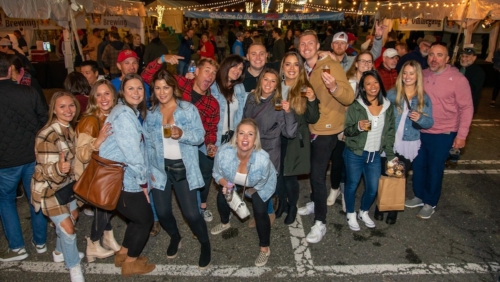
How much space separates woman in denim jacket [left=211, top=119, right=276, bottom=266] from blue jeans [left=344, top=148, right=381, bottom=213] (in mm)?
1122

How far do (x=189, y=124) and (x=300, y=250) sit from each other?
1945mm

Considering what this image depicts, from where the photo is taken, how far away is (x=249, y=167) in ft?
12.3

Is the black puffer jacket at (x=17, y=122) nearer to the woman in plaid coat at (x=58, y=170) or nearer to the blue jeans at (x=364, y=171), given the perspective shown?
the woman in plaid coat at (x=58, y=170)

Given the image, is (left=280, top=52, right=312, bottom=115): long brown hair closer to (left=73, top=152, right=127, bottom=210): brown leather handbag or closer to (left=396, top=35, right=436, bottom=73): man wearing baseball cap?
(left=73, top=152, right=127, bottom=210): brown leather handbag

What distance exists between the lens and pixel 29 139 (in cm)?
390

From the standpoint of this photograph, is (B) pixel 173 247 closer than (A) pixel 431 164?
Yes

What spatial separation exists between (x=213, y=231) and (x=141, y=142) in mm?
1656

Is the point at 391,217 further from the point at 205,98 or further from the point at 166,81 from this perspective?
the point at 166,81

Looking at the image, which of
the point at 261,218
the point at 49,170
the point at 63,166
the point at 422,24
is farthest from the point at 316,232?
the point at 422,24

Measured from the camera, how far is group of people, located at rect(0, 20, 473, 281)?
11.6 feet

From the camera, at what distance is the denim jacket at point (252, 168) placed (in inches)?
148

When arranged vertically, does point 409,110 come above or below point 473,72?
below

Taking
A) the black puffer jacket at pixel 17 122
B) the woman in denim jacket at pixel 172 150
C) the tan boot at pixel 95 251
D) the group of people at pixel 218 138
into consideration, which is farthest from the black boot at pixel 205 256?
the black puffer jacket at pixel 17 122

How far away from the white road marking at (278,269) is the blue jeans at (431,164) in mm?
1155
